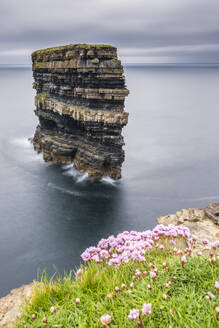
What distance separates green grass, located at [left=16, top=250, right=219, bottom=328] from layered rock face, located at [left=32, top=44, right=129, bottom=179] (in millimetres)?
33455

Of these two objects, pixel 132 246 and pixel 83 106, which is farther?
pixel 83 106

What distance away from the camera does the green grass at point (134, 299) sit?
6250 millimetres

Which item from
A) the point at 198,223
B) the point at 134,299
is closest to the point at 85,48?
the point at 198,223

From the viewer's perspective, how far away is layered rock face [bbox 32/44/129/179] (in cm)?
3897

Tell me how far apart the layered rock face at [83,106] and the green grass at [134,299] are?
110 feet

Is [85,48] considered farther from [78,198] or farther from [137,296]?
[137,296]

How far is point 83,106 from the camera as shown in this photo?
43000mm

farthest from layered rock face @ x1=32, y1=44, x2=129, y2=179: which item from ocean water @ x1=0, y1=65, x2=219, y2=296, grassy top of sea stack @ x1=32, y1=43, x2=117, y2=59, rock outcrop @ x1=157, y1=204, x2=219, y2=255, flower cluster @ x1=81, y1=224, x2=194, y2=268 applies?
flower cluster @ x1=81, y1=224, x2=194, y2=268

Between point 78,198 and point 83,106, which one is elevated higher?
point 83,106

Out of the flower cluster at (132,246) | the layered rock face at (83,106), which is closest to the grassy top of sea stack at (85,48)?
the layered rock face at (83,106)

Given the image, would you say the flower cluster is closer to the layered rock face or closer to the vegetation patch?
the vegetation patch

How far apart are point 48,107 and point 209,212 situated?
129ft

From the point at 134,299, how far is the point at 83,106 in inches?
1522

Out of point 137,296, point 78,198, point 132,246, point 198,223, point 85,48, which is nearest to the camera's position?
point 137,296
